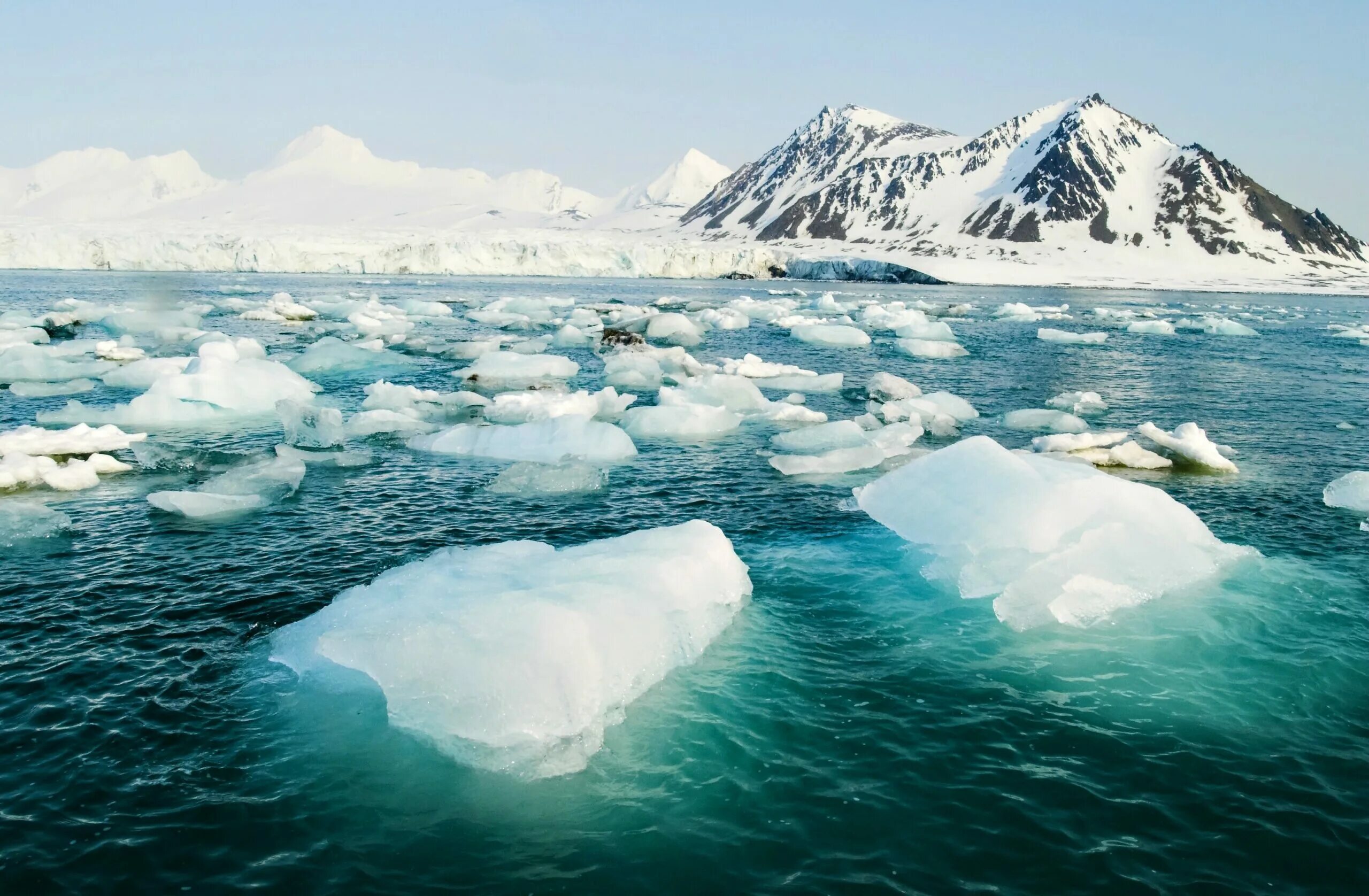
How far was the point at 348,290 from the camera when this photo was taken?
80375 millimetres

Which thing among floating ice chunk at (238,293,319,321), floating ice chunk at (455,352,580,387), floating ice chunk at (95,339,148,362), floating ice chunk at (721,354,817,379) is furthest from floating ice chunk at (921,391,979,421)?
floating ice chunk at (238,293,319,321)

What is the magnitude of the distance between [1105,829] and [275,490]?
15.1 meters

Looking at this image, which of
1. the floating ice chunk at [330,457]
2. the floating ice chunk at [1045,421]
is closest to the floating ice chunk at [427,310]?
the floating ice chunk at [330,457]

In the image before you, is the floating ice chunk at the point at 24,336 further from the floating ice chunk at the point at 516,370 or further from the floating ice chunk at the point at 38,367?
the floating ice chunk at the point at 516,370

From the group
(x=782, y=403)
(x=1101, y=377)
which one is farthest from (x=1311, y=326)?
(x=782, y=403)

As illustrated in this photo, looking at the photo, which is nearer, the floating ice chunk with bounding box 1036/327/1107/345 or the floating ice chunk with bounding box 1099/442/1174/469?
the floating ice chunk with bounding box 1099/442/1174/469

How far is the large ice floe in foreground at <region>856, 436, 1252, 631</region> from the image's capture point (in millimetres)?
11812

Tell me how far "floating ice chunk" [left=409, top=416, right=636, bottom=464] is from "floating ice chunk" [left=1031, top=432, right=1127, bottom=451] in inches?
389

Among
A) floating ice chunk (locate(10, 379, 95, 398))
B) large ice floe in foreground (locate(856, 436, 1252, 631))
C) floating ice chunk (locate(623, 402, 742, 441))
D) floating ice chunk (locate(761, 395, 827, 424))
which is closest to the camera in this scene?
large ice floe in foreground (locate(856, 436, 1252, 631))

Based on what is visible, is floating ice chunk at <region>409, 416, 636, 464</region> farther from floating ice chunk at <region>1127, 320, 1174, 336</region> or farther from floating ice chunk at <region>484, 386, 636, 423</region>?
floating ice chunk at <region>1127, 320, 1174, 336</region>

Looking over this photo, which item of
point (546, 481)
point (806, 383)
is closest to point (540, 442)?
point (546, 481)

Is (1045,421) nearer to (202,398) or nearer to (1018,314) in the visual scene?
(202,398)

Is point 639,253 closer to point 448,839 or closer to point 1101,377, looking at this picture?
point 1101,377

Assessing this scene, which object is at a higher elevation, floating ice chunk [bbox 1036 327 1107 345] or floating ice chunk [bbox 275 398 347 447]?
floating ice chunk [bbox 1036 327 1107 345]
